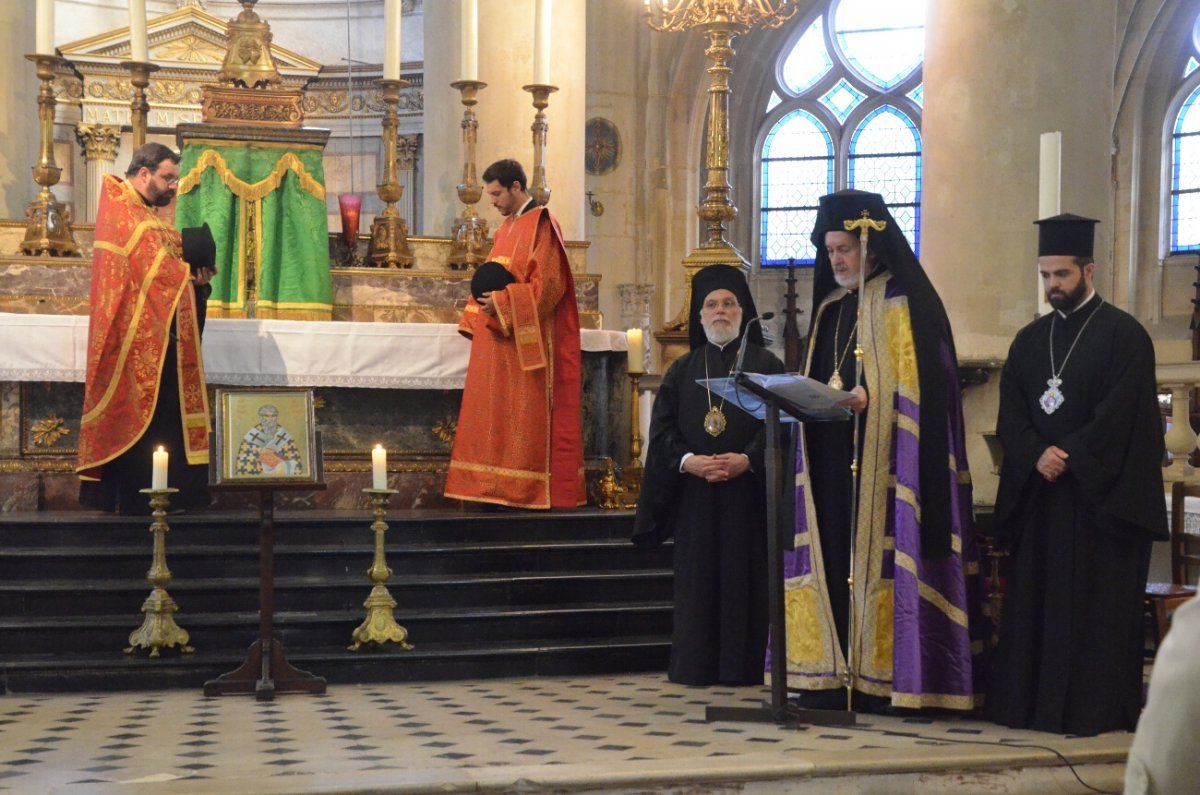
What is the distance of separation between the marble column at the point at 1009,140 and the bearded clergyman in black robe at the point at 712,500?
1318 millimetres

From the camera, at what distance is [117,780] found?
5195 mm

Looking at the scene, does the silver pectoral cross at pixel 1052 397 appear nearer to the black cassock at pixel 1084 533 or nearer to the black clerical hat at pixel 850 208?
the black cassock at pixel 1084 533

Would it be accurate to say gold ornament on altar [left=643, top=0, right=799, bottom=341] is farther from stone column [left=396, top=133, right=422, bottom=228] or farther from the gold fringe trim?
stone column [left=396, top=133, right=422, bottom=228]

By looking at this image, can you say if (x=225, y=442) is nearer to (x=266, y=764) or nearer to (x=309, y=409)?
(x=309, y=409)

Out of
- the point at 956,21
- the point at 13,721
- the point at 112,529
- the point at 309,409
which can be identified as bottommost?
the point at 13,721

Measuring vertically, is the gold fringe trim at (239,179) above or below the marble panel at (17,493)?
above

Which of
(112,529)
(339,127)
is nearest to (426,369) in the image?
(112,529)

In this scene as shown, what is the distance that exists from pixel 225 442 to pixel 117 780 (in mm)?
1920

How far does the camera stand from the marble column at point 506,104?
1087 cm

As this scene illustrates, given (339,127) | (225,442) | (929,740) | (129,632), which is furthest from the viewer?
(339,127)

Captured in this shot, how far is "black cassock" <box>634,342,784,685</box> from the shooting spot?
23.9 ft

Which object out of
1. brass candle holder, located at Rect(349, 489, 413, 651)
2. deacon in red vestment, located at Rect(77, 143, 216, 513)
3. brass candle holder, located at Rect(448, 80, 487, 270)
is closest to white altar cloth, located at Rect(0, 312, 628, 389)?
deacon in red vestment, located at Rect(77, 143, 216, 513)

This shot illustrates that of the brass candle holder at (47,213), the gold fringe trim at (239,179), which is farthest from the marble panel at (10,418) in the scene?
the gold fringe trim at (239,179)

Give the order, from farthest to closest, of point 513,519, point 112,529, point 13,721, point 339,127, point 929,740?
1. point 339,127
2. point 513,519
3. point 112,529
4. point 13,721
5. point 929,740
